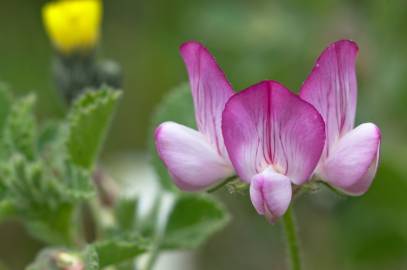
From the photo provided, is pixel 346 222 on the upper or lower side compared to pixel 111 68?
lower

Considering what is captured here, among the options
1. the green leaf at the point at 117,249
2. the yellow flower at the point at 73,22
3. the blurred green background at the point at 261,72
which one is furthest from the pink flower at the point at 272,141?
the blurred green background at the point at 261,72

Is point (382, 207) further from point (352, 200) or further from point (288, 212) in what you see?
point (288, 212)

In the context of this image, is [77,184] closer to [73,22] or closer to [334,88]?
[334,88]

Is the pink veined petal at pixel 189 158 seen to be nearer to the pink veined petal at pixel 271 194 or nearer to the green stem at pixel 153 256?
the pink veined petal at pixel 271 194

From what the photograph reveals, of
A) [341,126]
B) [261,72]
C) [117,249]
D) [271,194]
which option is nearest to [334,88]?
[341,126]

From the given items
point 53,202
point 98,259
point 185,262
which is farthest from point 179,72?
point 98,259
